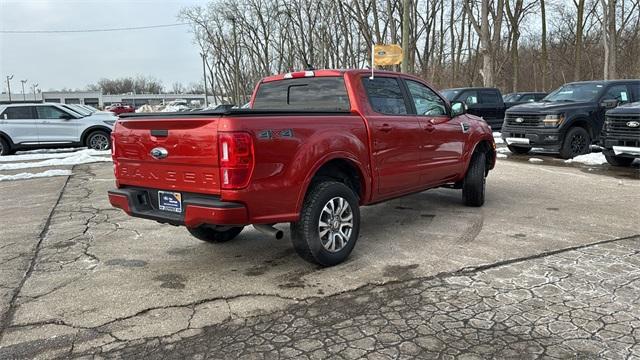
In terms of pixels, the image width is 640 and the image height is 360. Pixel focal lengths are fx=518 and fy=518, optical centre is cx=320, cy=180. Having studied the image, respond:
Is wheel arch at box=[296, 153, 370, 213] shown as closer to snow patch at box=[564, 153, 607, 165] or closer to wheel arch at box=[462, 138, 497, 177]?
wheel arch at box=[462, 138, 497, 177]

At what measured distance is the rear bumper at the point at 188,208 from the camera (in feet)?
12.8

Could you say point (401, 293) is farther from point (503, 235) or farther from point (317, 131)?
point (503, 235)

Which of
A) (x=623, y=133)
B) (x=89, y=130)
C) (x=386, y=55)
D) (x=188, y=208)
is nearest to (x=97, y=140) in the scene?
(x=89, y=130)

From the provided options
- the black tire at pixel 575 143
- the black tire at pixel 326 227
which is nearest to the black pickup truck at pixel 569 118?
the black tire at pixel 575 143

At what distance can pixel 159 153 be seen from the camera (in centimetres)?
431

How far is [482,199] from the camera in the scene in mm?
7105

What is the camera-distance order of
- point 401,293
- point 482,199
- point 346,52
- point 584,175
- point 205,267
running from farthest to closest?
point 346,52, point 584,175, point 482,199, point 205,267, point 401,293

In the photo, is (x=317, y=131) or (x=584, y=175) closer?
(x=317, y=131)

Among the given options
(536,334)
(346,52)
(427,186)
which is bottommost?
(536,334)

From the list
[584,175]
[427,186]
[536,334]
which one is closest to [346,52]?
[584,175]

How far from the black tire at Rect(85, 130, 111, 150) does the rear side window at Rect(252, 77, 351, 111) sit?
11.9 meters

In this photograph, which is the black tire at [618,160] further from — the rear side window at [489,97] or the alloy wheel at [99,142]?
the alloy wheel at [99,142]

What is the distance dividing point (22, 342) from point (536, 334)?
3.31 m

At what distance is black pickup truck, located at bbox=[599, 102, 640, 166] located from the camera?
999cm
